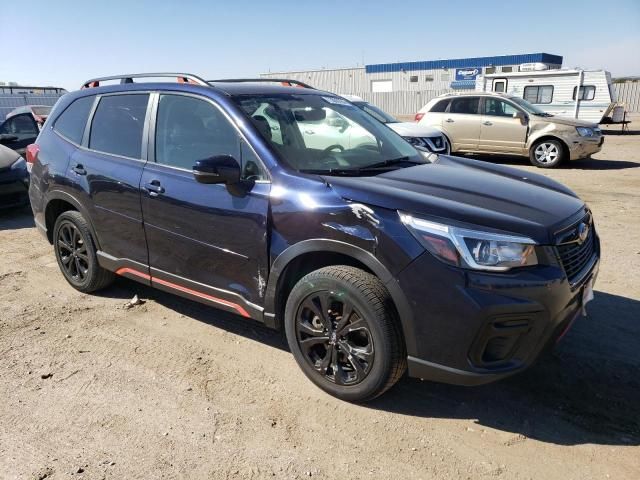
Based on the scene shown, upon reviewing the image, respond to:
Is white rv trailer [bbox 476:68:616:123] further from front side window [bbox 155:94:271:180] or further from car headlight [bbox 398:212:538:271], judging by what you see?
car headlight [bbox 398:212:538:271]

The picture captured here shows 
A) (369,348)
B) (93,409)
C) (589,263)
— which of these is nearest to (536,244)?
(589,263)

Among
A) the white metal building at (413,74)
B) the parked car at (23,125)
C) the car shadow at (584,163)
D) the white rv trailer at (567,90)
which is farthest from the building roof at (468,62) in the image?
the parked car at (23,125)

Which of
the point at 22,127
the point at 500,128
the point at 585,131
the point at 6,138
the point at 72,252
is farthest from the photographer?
the point at 500,128

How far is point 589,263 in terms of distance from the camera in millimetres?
2980

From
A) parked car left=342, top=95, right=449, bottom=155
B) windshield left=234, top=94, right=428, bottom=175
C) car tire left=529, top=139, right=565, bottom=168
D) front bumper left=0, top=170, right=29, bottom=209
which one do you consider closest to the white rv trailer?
car tire left=529, top=139, right=565, bottom=168

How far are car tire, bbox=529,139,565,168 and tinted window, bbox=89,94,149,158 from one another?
10.7m

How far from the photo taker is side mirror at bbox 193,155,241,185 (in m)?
3.02

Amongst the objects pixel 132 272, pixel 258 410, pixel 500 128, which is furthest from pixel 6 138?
pixel 500 128

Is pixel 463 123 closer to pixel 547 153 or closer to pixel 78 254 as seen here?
pixel 547 153

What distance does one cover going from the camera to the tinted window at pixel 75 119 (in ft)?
14.5

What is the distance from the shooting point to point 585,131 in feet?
39.7

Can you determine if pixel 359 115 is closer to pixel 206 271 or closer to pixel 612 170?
pixel 206 271

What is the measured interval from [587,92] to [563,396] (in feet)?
62.6

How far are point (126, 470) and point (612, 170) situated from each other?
12372 mm
